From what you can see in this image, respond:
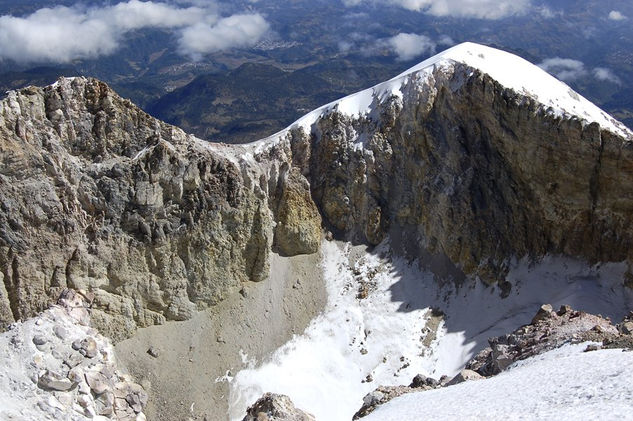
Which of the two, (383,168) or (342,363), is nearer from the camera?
(342,363)

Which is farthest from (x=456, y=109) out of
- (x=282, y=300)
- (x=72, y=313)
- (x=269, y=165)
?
(x=72, y=313)

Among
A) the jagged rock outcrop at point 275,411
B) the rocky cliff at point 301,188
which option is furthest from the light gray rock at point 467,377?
the rocky cliff at point 301,188

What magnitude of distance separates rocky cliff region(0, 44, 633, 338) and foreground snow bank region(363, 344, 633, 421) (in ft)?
68.5

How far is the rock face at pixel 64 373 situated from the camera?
3048 cm

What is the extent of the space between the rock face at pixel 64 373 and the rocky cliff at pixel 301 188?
1679mm

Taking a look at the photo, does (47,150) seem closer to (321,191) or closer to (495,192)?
(321,191)

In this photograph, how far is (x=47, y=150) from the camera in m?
37.5

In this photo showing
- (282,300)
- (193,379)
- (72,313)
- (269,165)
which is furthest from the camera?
(269,165)

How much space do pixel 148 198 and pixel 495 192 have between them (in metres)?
29.8

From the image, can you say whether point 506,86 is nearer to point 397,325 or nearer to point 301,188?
point 301,188

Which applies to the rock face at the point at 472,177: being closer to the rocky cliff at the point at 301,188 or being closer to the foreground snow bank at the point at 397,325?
the rocky cliff at the point at 301,188

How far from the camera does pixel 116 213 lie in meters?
40.1

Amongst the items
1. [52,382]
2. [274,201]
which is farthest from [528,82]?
[52,382]

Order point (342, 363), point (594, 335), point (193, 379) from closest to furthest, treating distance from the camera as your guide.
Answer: point (594, 335), point (193, 379), point (342, 363)
